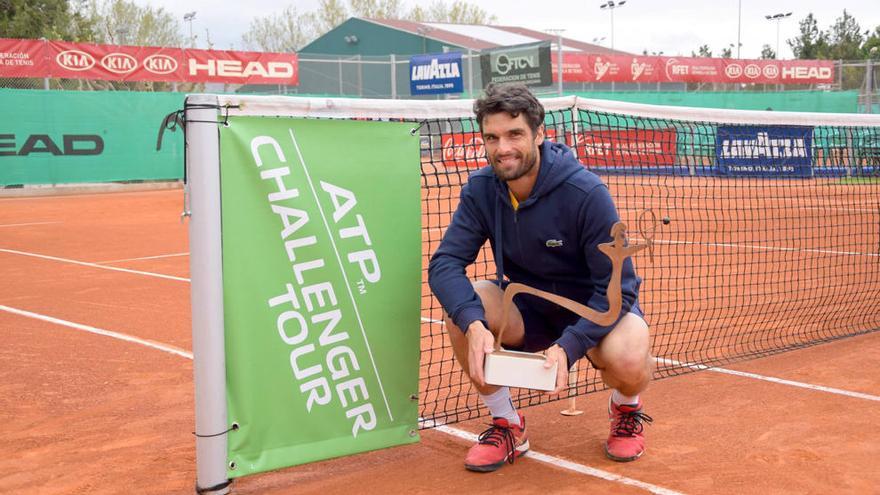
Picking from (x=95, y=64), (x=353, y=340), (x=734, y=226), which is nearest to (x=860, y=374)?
(x=353, y=340)

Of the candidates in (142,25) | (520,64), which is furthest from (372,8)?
(520,64)

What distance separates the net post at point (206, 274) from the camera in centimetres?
337

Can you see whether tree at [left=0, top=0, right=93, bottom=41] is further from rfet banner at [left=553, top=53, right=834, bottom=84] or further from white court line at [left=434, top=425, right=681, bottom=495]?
white court line at [left=434, top=425, right=681, bottom=495]

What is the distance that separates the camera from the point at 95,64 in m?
21.8

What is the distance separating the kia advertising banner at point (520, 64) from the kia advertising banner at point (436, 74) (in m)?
2.41

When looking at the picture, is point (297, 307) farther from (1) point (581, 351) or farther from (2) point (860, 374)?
(2) point (860, 374)

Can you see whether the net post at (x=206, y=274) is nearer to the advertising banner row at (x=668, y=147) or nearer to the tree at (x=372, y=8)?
the advertising banner row at (x=668, y=147)

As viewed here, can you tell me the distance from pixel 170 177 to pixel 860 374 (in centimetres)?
2110

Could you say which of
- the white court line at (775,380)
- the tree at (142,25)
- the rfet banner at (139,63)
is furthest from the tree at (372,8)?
the white court line at (775,380)

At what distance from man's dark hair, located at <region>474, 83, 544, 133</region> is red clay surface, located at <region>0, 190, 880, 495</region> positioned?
57.2 inches

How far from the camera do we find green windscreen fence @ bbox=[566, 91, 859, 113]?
28.1 m

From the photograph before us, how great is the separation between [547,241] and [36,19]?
3229 centimetres

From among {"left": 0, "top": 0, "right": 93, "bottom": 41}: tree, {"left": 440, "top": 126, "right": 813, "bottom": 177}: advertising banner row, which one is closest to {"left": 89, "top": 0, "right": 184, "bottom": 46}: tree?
{"left": 0, "top": 0, "right": 93, "bottom": 41}: tree

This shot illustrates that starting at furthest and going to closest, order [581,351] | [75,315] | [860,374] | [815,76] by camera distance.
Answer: [815,76], [75,315], [860,374], [581,351]
